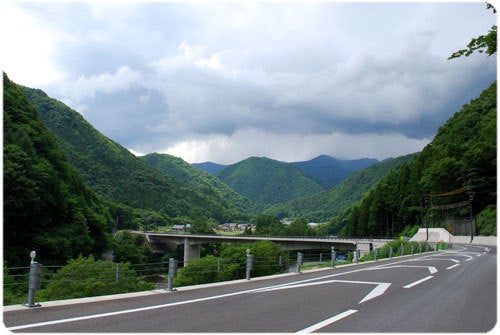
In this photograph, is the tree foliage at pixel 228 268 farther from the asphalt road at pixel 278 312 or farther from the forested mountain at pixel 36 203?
the forested mountain at pixel 36 203

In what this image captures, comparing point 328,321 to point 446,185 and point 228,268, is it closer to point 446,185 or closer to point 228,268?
point 228,268

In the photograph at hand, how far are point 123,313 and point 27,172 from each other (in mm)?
50209

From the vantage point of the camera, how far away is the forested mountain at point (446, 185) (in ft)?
241

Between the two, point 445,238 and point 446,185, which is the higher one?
point 446,185

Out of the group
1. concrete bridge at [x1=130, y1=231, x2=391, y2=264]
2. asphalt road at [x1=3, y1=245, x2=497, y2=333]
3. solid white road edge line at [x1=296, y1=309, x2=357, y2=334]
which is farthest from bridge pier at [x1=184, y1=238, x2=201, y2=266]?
solid white road edge line at [x1=296, y1=309, x2=357, y2=334]

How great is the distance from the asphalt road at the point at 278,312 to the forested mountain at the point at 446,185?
56.5m

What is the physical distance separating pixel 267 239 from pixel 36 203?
39.1 metres

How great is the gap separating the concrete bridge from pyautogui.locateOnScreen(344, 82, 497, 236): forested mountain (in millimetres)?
12181

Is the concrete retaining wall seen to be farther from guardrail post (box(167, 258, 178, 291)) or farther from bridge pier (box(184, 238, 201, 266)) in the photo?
guardrail post (box(167, 258, 178, 291))

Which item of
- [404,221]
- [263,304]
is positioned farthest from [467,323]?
[404,221]

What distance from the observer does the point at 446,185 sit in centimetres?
8256

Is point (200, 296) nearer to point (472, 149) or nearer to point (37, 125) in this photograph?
point (37, 125)

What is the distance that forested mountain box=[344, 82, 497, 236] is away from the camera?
73562mm

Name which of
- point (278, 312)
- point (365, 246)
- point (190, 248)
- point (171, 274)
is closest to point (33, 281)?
point (171, 274)
